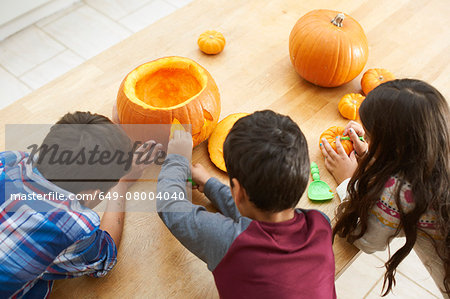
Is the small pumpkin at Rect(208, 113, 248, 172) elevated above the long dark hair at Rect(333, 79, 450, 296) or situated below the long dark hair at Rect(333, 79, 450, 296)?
below

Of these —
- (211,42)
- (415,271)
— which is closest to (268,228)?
(211,42)

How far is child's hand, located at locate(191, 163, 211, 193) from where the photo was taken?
44.7 inches

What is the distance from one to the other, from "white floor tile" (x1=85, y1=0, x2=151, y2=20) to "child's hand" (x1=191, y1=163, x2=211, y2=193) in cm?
183

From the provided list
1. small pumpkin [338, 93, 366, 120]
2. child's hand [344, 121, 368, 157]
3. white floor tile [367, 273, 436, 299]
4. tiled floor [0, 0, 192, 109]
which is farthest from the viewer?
tiled floor [0, 0, 192, 109]

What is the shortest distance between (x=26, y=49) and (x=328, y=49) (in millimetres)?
1848

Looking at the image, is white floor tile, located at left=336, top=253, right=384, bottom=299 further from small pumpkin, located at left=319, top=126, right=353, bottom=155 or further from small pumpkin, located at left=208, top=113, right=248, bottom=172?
small pumpkin, located at left=208, top=113, right=248, bottom=172

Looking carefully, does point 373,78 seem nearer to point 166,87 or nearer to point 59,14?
point 166,87

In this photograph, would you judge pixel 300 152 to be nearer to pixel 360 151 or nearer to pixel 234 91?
pixel 360 151

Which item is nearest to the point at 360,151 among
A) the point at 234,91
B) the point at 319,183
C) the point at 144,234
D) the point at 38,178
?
the point at 319,183

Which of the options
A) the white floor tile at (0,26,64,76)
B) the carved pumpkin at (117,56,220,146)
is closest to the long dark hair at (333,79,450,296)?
the carved pumpkin at (117,56,220,146)

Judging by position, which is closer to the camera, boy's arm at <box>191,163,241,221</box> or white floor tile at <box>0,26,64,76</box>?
boy's arm at <box>191,163,241,221</box>

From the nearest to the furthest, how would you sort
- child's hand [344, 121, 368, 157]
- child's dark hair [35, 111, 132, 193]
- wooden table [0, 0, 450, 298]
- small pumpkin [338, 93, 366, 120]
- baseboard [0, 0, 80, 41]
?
child's dark hair [35, 111, 132, 193], wooden table [0, 0, 450, 298], child's hand [344, 121, 368, 157], small pumpkin [338, 93, 366, 120], baseboard [0, 0, 80, 41]

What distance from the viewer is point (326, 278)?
2.93 ft

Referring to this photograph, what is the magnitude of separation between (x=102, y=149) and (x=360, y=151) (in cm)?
78
